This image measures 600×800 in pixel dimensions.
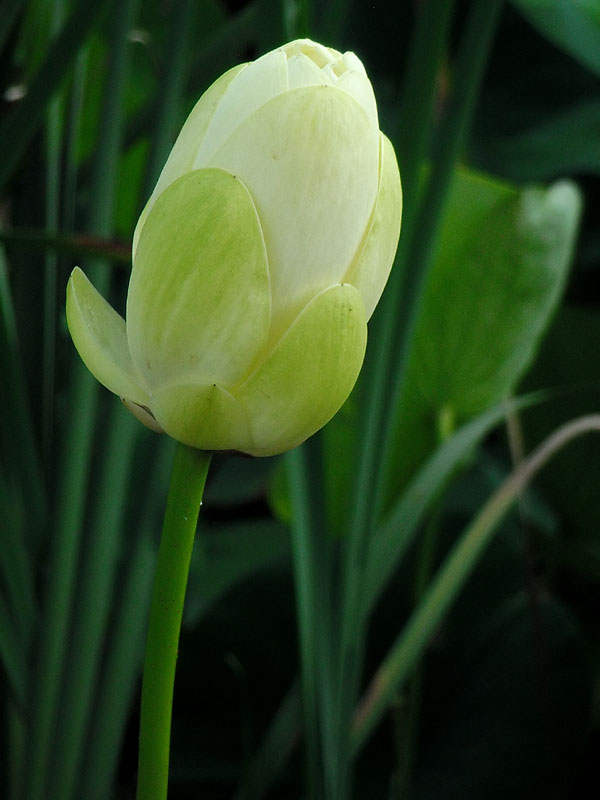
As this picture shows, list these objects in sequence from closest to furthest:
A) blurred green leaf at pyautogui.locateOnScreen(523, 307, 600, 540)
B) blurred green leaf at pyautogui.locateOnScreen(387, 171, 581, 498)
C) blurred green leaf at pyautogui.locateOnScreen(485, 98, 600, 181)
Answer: blurred green leaf at pyautogui.locateOnScreen(387, 171, 581, 498)
blurred green leaf at pyautogui.locateOnScreen(523, 307, 600, 540)
blurred green leaf at pyautogui.locateOnScreen(485, 98, 600, 181)

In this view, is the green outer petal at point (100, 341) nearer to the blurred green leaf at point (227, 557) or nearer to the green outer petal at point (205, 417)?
the green outer petal at point (205, 417)

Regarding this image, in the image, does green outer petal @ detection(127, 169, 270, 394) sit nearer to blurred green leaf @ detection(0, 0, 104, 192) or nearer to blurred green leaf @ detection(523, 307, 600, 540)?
blurred green leaf @ detection(0, 0, 104, 192)

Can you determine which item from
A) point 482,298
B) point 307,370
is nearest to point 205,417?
point 307,370

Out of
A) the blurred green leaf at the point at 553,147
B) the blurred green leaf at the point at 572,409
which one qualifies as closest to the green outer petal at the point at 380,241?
the blurred green leaf at the point at 572,409

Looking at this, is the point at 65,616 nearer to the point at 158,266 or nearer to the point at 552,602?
the point at 158,266

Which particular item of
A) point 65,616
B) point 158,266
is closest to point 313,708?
point 65,616

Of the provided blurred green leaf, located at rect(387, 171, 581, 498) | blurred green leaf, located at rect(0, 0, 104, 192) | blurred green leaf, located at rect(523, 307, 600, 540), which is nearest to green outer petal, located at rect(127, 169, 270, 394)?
blurred green leaf, located at rect(0, 0, 104, 192)

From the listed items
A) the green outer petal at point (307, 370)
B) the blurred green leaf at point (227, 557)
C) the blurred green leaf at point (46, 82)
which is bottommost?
the blurred green leaf at point (227, 557)

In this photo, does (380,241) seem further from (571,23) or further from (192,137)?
(571,23)
